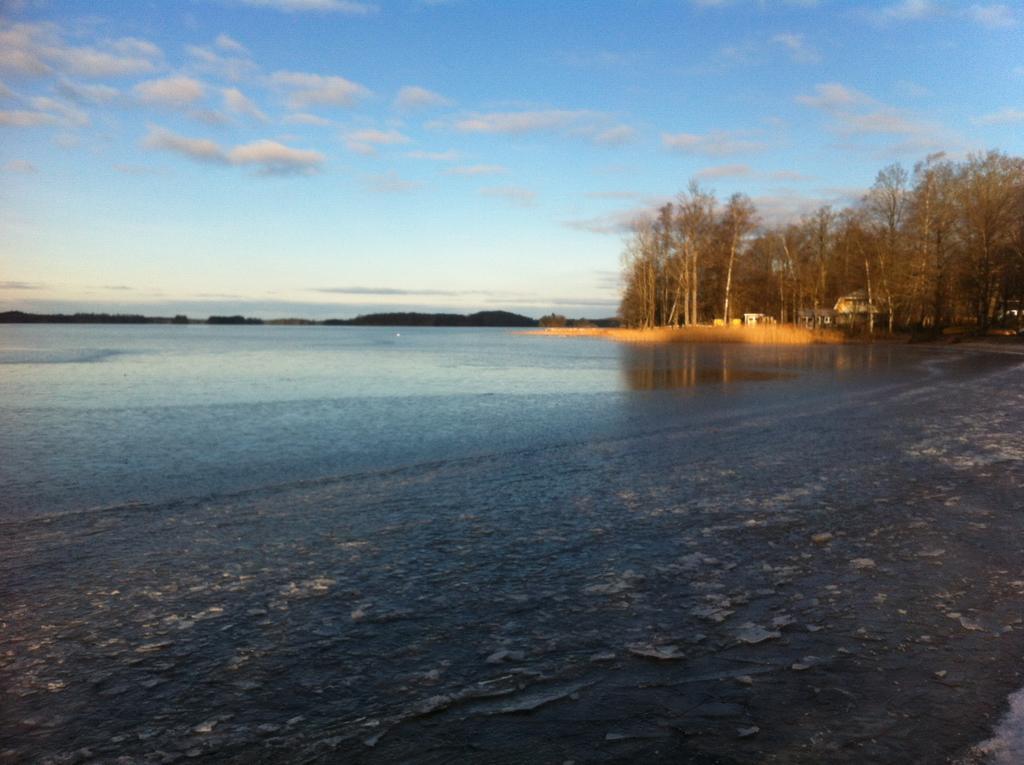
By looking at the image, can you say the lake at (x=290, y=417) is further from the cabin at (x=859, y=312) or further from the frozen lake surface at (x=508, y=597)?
the cabin at (x=859, y=312)

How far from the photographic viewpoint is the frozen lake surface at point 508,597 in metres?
3.01

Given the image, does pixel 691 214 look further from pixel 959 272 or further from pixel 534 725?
pixel 534 725

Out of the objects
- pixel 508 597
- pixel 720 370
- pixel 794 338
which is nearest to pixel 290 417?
pixel 508 597

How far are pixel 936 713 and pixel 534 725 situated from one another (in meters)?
1.71

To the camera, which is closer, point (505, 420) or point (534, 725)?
point (534, 725)

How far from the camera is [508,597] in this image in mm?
4449

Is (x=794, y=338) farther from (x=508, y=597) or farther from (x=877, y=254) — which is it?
(x=508, y=597)

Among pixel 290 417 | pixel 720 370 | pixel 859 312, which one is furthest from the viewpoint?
pixel 859 312

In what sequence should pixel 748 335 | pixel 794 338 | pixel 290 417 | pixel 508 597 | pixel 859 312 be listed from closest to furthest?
pixel 508 597, pixel 290 417, pixel 748 335, pixel 794 338, pixel 859 312

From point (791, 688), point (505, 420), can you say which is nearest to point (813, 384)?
point (505, 420)

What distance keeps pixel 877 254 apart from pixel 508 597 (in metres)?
61.8

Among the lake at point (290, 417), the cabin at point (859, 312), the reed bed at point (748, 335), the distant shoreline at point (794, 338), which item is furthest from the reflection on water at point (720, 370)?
the cabin at point (859, 312)

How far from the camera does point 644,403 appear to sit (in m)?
15.4

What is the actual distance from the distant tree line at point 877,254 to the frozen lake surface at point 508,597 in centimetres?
4801
